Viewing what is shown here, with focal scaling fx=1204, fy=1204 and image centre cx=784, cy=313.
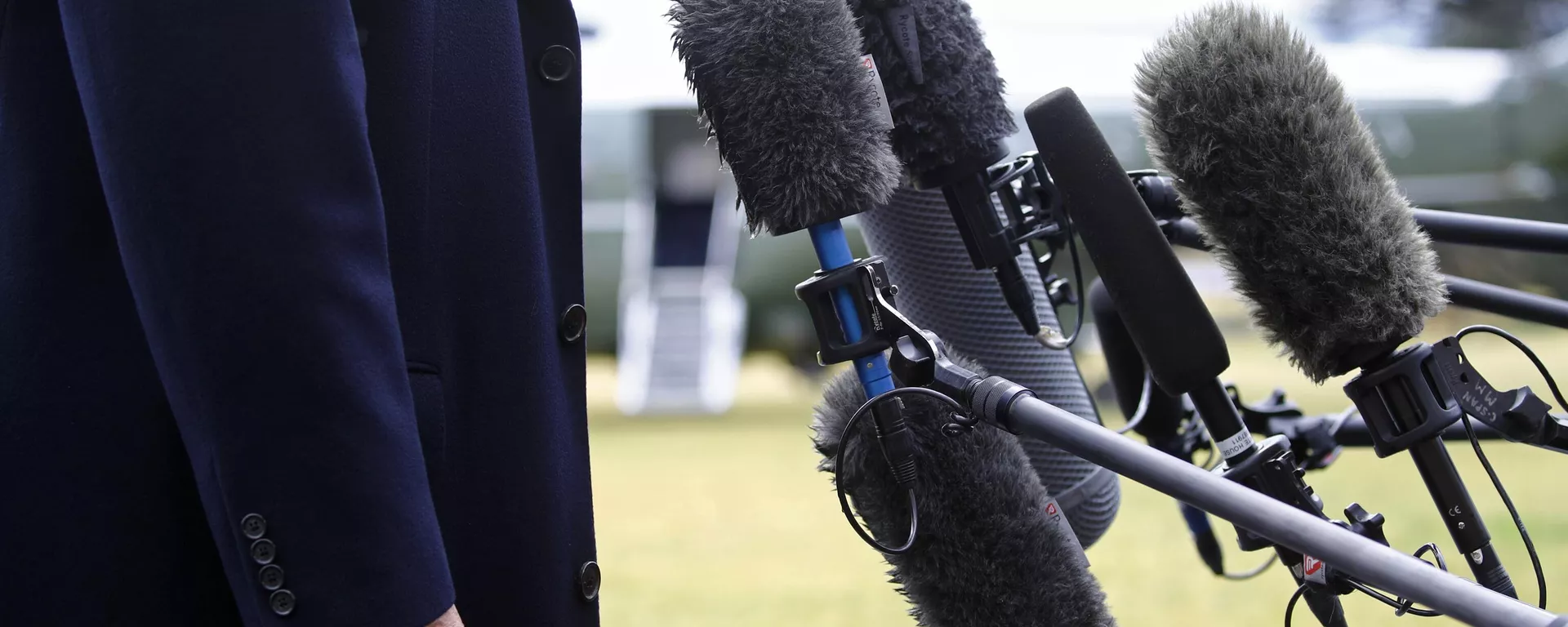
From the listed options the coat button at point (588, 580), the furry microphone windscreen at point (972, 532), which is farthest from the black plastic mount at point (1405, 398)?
the coat button at point (588, 580)

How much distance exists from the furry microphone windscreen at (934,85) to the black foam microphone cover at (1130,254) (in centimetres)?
17

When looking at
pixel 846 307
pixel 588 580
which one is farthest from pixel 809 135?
pixel 588 580

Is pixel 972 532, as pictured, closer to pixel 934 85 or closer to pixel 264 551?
pixel 934 85

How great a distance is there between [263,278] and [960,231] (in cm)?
76

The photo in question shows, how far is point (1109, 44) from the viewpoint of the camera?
1079 cm

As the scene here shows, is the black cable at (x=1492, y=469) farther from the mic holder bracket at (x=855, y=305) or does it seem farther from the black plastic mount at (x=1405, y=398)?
the mic holder bracket at (x=855, y=305)

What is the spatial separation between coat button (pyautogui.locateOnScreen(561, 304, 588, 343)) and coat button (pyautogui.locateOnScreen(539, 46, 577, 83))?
18cm

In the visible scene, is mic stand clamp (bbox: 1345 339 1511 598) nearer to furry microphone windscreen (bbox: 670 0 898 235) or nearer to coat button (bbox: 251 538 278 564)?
furry microphone windscreen (bbox: 670 0 898 235)

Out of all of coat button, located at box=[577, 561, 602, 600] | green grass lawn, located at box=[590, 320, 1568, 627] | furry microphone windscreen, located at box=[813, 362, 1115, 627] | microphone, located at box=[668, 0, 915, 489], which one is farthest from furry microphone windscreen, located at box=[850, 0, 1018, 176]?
green grass lawn, located at box=[590, 320, 1568, 627]

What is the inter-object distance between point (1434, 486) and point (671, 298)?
10083mm

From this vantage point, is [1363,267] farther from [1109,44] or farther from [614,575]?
[1109,44]

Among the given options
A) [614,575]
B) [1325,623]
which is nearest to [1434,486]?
[1325,623]

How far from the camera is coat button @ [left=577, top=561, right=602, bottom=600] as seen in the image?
896 millimetres

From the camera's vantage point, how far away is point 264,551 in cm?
65
